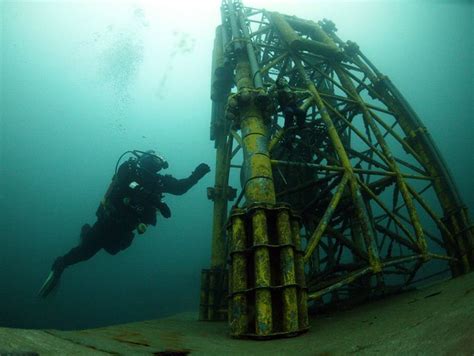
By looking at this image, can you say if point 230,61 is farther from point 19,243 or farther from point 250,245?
A: point 19,243

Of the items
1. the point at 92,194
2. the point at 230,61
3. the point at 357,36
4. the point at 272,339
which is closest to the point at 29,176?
the point at 92,194

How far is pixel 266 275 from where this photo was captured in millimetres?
3441

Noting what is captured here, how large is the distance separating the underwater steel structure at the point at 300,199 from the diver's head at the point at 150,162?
1.94 meters

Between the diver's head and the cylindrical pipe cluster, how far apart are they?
20.2 ft

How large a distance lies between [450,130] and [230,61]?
69.2 metres

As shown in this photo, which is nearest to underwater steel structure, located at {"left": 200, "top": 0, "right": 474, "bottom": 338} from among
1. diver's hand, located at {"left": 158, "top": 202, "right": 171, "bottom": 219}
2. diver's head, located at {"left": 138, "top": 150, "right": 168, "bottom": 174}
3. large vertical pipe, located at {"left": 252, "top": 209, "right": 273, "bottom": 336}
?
large vertical pipe, located at {"left": 252, "top": 209, "right": 273, "bottom": 336}

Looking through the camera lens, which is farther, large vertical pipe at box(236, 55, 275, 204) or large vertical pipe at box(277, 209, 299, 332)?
large vertical pipe at box(236, 55, 275, 204)

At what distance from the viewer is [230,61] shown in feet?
29.4

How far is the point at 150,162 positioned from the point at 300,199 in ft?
15.4

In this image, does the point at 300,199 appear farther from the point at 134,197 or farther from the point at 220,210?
the point at 134,197

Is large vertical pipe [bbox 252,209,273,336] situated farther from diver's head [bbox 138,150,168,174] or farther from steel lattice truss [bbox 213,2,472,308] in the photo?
diver's head [bbox 138,150,168,174]

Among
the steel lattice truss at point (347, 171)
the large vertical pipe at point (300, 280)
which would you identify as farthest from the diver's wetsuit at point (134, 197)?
the large vertical pipe at point (300, 280)

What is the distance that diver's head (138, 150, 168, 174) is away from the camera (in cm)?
948

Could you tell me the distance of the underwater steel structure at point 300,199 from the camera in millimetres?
3555
